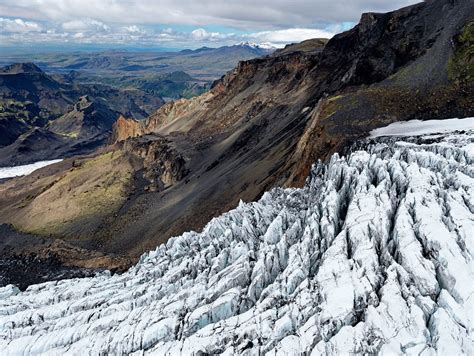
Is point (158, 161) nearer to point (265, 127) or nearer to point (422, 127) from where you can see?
point (265, 127)

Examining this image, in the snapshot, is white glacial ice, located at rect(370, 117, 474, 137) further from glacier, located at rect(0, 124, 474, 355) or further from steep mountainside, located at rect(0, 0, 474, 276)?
glacier, located at rect(0, 124, 474, 355)

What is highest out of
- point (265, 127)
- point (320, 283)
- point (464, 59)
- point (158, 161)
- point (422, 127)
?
point (464, 59)

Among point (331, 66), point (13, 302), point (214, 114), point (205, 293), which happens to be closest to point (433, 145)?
point (205, 293)

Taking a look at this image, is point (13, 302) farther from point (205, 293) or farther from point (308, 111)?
point (308, 111)

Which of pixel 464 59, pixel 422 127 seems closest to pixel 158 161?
pixel 464 59

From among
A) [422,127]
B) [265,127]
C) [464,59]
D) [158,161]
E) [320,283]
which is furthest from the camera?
[158,161]
